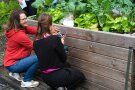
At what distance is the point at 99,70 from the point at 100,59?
0.16m

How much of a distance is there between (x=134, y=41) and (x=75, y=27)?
100cm

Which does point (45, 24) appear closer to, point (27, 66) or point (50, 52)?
point (50, 52)

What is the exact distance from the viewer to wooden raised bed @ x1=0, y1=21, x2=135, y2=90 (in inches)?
140

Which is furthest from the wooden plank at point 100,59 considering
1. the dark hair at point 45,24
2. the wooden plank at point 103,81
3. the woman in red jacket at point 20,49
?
the woman in red jacket at point 20,49

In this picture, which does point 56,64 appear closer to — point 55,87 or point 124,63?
point 55,87

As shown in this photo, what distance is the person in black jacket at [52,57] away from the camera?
388 centimetres

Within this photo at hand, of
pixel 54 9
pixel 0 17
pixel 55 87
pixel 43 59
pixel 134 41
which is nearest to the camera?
pixel 134 41

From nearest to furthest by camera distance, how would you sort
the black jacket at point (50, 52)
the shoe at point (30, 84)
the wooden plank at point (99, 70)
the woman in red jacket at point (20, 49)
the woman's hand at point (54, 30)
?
the wooden plank at point (99, 70) → the black jacket at point (50, 52) → the woman's hand at point (54, 30) → the woman in red jacket at point (20, 49) → the shoe at point (30, 84)

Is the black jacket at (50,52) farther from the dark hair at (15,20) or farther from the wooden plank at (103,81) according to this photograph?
the dark hair at (15,20)

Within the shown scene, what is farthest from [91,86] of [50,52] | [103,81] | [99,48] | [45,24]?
[45,24]

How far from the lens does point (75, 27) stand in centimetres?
415

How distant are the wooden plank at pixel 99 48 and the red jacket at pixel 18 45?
0.59m

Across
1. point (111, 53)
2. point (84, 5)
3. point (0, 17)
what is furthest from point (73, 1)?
point (0, 17)

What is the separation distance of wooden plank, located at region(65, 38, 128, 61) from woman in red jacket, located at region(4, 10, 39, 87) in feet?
1.93
